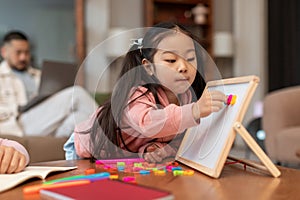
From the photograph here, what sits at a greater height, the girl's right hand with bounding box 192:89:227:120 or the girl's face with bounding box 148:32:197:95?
the girl's face with bounding box 148:32:197:95

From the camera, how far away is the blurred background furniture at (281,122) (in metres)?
2.73

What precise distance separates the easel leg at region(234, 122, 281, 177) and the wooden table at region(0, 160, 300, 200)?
0.01m

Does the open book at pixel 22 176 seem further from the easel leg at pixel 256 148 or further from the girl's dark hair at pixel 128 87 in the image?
the easel leg at pixel 256 148

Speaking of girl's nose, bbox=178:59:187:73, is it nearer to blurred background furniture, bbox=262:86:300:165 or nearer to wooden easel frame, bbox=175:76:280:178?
wooden easel frame, bbox=175:76:280:178

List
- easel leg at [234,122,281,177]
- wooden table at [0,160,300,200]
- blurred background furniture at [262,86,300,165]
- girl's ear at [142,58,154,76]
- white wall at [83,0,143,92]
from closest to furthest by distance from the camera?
wooden table at [0,160,300,200] < easel leg at [234,122,281,177] < girl's ear at [142,58,154,76] < blurred background furniture at [262,86,300,165] < white wall at [83,0,143,92]

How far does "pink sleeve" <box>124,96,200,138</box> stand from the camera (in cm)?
78

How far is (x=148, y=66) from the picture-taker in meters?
0.85

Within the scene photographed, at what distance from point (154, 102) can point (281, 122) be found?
85.8 inches

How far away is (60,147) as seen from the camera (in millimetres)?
1857

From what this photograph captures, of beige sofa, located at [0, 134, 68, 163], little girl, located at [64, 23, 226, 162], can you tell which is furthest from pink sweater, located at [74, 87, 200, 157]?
beige sofa, located at [0, 134, 68, 163]

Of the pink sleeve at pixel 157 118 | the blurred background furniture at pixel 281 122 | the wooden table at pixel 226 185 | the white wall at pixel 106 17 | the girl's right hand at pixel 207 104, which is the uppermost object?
the white wall at pixel 106 17

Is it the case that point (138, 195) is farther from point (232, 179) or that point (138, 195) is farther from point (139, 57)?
point (139, 57)

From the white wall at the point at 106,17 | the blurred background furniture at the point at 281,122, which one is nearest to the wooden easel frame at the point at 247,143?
Answer: the blurred background furniture at the point at 281,122

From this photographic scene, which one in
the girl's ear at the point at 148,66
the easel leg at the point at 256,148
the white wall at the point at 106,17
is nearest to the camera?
the easel leg at the point at 256,148
